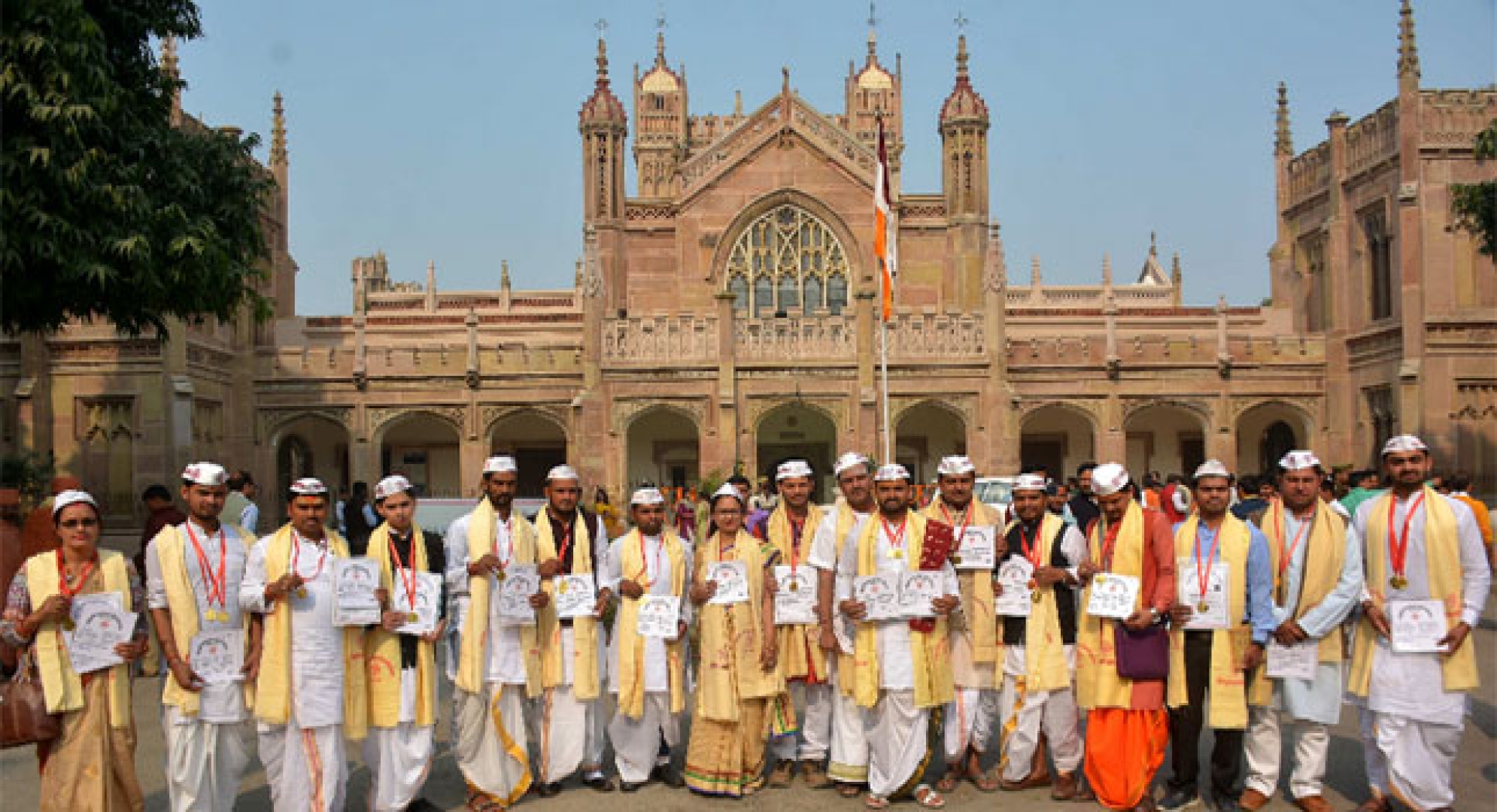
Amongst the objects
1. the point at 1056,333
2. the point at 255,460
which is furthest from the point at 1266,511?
the point at 1056,333

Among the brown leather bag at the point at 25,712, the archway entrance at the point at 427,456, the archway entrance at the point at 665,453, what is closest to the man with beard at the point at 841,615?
the brown leather bag at the point at 25,712

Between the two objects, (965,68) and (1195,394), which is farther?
(965,68)

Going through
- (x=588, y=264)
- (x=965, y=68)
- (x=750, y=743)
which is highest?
(x=965, y=68)

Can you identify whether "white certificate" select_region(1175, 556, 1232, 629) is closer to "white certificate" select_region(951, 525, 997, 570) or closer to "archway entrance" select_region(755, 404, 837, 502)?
"white certificate" select_region(951, 525, 997, 570)

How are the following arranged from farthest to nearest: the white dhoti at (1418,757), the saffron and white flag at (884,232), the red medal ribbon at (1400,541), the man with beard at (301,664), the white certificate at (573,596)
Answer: the saffron and white flag at (884,232), the white certificate at (573,596), the red medal ribbon at (1400,541), the white dhoti at (1418,757), the man with beard at (301,664)

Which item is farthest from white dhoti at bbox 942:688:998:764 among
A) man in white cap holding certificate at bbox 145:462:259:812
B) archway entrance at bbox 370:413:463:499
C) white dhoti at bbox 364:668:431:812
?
archway entrance at bbox 370:413:463:499

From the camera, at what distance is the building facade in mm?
25188

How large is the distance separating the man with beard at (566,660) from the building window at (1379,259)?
2399cm

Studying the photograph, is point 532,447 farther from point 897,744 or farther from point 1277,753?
point 1277,753

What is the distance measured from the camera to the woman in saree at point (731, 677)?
7340 millimetres

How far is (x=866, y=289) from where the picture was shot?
25766 millimetres

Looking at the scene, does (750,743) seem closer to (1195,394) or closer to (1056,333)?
(1195,394)

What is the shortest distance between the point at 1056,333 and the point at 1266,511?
84.5 feet

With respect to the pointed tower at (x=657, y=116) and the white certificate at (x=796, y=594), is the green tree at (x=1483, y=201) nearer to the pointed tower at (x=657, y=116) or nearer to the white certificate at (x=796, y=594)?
the white certificate at (x=796, y=594)
